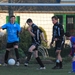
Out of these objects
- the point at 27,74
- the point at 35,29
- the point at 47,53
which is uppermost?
the point at 35,29

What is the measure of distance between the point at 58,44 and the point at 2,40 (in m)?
5.67

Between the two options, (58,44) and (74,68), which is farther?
(58,44)

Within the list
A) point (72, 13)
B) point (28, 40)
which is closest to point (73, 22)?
point (72, 13)

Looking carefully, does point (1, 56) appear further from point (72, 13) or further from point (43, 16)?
point (72, 13)

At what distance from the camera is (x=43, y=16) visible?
72.8 ft

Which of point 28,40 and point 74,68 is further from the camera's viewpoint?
point 28,40

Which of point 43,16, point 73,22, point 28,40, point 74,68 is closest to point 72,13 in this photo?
point 73,22

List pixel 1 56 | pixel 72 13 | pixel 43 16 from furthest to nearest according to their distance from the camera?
pixel 72 13 → pixel 43 16 → pixel 1 56

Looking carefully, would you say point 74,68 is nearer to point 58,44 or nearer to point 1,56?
point 58,44

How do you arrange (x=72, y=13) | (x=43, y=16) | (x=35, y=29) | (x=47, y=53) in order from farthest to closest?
(x=72, y=13) → (x=43, y=16) → (x=47, y=53) → (x=35, y=29)

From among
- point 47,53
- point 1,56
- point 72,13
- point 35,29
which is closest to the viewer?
point 35,29

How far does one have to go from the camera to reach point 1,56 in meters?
16.8

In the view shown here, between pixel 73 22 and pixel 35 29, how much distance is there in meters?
9.70

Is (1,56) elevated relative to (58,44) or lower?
lower
